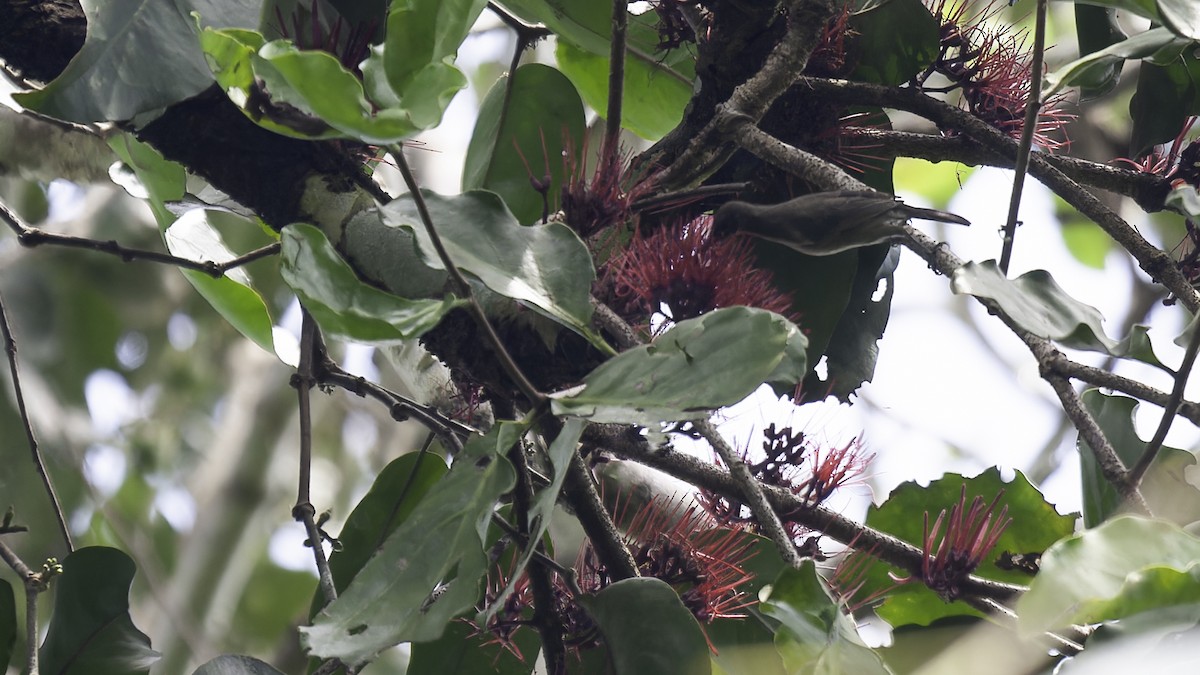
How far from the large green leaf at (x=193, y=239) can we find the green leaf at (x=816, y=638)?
54 cm

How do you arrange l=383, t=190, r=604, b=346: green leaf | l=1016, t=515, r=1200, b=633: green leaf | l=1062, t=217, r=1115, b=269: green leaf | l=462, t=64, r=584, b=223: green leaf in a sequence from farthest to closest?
l=1062, t=217, r=1115, b=269: green leaf → l=462, t=64, r=584, b=223: green leaf → l=383, t=190, r=604, b=346: green leaf → l=1016, t=515, r=1200, b=633: green leaf

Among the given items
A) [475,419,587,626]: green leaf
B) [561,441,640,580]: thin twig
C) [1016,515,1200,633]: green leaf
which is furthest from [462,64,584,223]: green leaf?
[1016,515,1200,633]: green leaf

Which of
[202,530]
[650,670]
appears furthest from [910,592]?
[202,530]

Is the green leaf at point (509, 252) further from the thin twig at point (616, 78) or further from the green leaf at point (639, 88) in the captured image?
the green leaf at point (639, 88)

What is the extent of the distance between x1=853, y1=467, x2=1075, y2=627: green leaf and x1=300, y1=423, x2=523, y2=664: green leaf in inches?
12.9

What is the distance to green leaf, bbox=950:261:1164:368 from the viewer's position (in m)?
0.43

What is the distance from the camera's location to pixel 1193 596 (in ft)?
1.21

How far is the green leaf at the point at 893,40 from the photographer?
752 mm

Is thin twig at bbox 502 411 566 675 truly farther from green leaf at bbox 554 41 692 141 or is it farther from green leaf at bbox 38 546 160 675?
green leaf at bbox 554 41 692 141

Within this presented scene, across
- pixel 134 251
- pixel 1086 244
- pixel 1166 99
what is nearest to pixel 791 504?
pixel 1166 99

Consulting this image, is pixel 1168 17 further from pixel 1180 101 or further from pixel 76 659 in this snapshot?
pixel 76 659

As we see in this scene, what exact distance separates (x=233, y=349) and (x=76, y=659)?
7.84 feet

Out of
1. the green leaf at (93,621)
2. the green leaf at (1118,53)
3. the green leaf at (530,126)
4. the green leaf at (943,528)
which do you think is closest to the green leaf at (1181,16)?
the green leaf at (1118,53)

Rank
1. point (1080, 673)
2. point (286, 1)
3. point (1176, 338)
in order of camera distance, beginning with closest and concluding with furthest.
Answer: point (1080, 673)
point (1176, 338)
point (286, 1)
